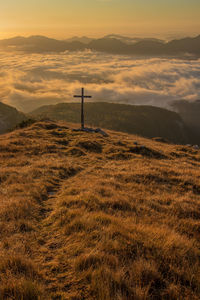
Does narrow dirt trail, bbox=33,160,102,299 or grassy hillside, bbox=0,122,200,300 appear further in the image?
narrow dirt trail, bbox=33,160,102,299

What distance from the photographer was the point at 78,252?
15.3 ft

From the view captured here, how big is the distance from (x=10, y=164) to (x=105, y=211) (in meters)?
9.99

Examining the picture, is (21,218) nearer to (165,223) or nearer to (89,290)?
(89,290)

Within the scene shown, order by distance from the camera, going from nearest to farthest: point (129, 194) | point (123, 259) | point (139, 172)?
point (123, 259), point (129, 194), point (139, 172)

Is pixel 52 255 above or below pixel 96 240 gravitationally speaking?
below

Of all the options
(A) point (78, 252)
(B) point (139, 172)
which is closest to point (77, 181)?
(B) point (139, 172)

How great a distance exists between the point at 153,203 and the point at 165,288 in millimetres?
4944

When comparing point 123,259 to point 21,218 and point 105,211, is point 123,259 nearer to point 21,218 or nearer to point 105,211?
point 105,211

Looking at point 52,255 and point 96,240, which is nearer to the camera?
point 52,255

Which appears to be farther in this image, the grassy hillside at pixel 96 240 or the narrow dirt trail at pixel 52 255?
the narrow dirt trail at pixel 52 255

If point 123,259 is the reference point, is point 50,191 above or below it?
below

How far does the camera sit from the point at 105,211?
7.25 metres

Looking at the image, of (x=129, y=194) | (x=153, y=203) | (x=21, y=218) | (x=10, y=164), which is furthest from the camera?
(x=10, y=164)

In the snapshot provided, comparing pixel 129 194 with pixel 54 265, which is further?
pixel 129 194
